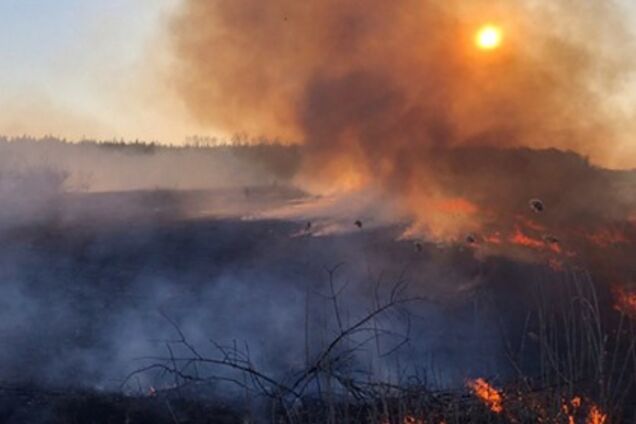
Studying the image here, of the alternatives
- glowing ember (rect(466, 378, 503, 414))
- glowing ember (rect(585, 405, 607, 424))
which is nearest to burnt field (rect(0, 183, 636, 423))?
glowing ember (rect(466, 378, 503, 414))

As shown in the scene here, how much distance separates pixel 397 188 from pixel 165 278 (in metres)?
6.77

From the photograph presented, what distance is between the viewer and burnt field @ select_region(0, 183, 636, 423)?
841 cm

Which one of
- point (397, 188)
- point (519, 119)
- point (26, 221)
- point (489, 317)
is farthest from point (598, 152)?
point (26, 221)

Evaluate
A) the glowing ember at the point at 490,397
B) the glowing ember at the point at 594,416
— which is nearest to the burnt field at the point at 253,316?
the glowing ember at the point at 490,397

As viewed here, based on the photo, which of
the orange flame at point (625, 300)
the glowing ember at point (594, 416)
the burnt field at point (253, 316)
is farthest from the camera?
the orange flame at point (625, 300)

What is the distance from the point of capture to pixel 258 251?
47.3 ft

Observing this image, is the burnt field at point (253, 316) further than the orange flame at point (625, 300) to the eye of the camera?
No

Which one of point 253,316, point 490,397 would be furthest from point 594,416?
point 253,316

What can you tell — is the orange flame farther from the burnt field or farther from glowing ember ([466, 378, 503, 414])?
glowing ember ([466, 378, 503, 414])

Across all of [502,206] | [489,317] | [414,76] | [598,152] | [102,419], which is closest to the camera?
[102,419]

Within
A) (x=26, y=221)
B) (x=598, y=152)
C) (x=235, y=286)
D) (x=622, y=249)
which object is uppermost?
(x=598, y=152)

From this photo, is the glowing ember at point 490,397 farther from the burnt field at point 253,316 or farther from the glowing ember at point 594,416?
the glowing ember at point 594,416

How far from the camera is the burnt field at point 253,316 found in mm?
8414

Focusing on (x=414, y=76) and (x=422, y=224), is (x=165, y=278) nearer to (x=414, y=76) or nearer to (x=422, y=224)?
(x=422, y=224)
